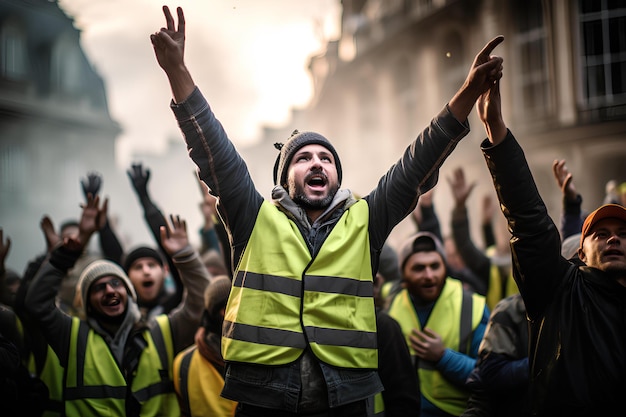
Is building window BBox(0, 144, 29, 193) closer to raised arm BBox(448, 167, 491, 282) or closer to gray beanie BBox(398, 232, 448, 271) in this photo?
raised arm BBox(448, 167, 491, 282)

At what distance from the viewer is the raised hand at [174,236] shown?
4293 mm

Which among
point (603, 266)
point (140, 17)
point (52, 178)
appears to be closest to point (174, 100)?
point (603, 266)

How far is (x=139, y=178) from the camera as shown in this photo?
17.2ft

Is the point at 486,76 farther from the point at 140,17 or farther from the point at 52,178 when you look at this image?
the point at 52,178

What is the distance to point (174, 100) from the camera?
2.71m

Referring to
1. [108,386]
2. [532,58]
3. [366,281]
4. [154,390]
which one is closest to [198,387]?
[154,390]

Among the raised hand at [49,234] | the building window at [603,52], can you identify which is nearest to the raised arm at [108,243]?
the raised hand at [49,234]

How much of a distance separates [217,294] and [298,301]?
1450mm

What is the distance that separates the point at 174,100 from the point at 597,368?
178 centimetres

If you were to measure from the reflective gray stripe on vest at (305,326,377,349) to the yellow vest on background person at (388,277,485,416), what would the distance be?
5.03 feet

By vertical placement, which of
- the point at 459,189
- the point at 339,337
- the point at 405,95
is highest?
the point at 405,95

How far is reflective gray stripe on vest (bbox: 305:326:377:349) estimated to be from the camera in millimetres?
2592

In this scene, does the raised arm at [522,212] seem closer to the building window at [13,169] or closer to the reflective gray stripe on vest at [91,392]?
the reflective gray stripe on vest at [91,392]

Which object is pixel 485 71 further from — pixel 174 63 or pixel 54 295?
pixel 54 295
